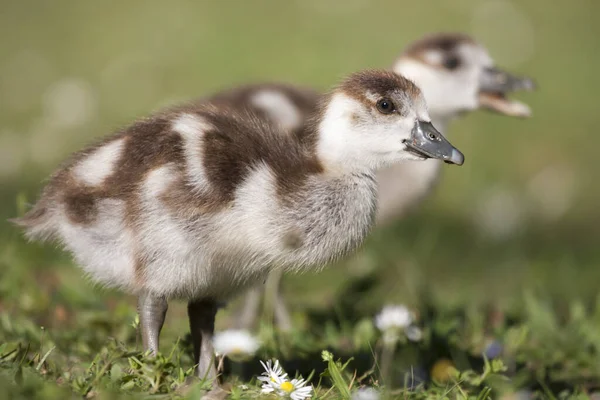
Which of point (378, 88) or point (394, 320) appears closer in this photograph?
point (378, 88)

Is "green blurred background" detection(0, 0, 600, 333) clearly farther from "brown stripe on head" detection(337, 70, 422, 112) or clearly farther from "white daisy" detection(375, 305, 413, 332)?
"brown stripe on head" detection(337, 70, 422, 112)

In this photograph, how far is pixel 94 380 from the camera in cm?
295

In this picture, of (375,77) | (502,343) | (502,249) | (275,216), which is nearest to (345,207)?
(275,216)

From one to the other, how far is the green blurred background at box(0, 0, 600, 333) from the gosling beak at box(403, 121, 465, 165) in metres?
1.41

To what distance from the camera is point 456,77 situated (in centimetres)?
536

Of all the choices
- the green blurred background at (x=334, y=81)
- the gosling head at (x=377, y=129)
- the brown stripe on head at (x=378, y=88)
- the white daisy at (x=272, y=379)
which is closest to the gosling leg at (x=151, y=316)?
the white daisy at (x=272, y=379)

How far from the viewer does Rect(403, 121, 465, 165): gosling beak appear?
136 inches

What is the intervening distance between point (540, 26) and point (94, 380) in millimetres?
7799

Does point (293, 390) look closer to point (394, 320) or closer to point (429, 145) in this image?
point (394, 320)

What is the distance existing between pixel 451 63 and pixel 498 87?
29 centimetres

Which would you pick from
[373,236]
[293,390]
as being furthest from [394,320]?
[373,236]

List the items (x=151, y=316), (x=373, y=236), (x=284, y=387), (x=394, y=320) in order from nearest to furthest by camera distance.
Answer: (x=284, y=387) → (x=151, y=316) → (x=394, y=320) → (x=373, y=236)

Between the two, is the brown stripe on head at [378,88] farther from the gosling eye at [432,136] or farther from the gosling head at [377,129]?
the gosling eye at [432,136]

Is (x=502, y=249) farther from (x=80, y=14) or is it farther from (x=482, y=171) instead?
(x=80, y=14)
